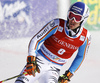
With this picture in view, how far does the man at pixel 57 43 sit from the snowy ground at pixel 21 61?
1.77m

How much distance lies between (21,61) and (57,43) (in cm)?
353

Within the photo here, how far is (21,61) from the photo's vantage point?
7242 mm

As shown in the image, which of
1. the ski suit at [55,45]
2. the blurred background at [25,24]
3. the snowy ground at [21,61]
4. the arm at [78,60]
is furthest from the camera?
the blurred background at [25,24]

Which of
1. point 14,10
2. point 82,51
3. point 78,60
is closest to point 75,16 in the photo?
point 82,51

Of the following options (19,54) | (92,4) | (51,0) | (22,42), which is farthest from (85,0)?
(19,54)

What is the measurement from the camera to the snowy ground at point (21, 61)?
6.02 meters

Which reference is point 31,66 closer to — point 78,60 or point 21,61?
point 78,60

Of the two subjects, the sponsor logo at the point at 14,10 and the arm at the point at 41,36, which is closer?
the arm at the point at 41,36

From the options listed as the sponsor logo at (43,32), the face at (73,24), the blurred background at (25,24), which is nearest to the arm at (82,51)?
the face at (73,24)

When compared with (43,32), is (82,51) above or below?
below

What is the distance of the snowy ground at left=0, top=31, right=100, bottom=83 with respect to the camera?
602cm

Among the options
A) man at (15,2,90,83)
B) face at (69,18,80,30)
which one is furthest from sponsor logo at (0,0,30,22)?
face at (69,18,80,30)

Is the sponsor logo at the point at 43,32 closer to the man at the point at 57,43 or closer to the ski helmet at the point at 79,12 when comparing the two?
the man at the point at 57,43

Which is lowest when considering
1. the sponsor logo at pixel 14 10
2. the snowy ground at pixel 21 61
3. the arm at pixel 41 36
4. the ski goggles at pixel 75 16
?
the snowy ground at pixel 21 61
